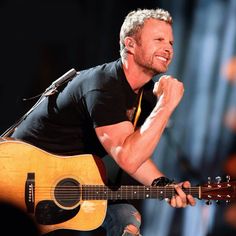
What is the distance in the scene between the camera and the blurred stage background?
16.8 ft

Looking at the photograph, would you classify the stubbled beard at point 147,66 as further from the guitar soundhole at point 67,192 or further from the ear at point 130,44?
the guitar soundhole at point 67,192

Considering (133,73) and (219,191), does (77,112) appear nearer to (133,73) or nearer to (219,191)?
(133,73)

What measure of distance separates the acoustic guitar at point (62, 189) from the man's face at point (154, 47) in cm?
61

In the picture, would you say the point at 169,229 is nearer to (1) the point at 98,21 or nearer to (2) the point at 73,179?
(1) the point at 98,21

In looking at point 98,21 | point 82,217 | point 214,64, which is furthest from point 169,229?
point 82,217

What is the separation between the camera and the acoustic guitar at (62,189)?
9.84 feet

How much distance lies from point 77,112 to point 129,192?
537 millimetres

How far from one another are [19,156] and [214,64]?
3.11 meters

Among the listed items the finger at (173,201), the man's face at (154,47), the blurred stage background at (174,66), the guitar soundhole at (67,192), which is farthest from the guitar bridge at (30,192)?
the blurred stage background at (174,66)

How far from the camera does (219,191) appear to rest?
3057 mm

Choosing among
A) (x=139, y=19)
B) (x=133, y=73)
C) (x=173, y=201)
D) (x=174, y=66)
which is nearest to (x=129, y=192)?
(x=173, y=201)

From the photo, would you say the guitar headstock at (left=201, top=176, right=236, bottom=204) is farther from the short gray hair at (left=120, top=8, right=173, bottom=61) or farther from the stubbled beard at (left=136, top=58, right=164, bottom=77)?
the short gray hair at (left=120, top=8, right=173, bottom=61)

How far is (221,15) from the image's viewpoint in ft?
18.2

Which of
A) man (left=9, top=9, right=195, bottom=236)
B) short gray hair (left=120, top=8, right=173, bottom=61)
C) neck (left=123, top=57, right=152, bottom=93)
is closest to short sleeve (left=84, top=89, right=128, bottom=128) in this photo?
man (left=9, top=9, right=195, bottom=236)
